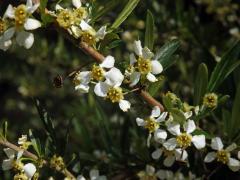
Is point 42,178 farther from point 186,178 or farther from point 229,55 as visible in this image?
point 229,55

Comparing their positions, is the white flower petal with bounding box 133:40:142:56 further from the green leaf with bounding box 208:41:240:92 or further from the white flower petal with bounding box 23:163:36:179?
the white flower petal with bounding box 23:163:36:179

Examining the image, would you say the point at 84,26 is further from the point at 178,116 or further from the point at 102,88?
the point at 178,116

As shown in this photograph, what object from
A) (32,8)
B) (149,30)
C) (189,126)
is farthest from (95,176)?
(32,8)

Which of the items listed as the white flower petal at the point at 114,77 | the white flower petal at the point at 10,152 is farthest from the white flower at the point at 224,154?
the white flower petal at the point at 10,152

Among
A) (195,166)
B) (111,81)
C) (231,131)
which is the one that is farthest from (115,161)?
(111,81)

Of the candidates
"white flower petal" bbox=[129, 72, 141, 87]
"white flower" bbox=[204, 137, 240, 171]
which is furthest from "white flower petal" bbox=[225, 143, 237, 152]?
"white flower petal" bbox=[129, 72, 141, 87]

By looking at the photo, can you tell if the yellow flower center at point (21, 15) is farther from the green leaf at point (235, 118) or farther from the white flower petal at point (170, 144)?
the green leaf at point (235, 118)
